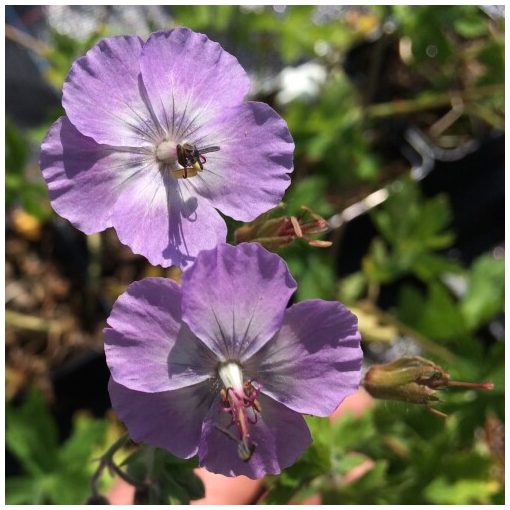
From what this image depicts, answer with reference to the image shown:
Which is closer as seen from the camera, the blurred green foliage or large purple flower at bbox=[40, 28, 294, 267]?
large purple flower at bbox=[40, 28, 294, 267]

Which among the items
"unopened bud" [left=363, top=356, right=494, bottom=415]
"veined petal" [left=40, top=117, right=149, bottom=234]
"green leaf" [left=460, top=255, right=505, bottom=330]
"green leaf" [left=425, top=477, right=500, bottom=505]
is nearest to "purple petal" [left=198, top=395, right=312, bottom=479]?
"unopened bud" [left=363, top=356, right=494, bottom=415]

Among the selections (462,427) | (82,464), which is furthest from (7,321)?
(462,427)

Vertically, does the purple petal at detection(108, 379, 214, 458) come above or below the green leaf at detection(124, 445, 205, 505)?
above

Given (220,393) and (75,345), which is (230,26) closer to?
(75,345)

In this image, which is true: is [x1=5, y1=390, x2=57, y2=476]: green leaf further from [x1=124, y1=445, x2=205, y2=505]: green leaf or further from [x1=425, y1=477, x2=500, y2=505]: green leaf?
[x1=425, y1=477, x2=500, y2=505]: green leaf

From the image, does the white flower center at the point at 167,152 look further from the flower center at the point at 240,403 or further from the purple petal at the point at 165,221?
the flower center at the point at 240,403

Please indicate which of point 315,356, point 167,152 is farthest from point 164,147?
point 315,356

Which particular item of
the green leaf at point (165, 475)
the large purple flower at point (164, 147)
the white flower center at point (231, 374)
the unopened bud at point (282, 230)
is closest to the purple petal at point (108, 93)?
the large purple flower at point (164, 147)

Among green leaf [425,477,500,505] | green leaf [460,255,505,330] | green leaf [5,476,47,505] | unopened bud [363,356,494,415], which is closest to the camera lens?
unopened bud [363,356,494,415]
